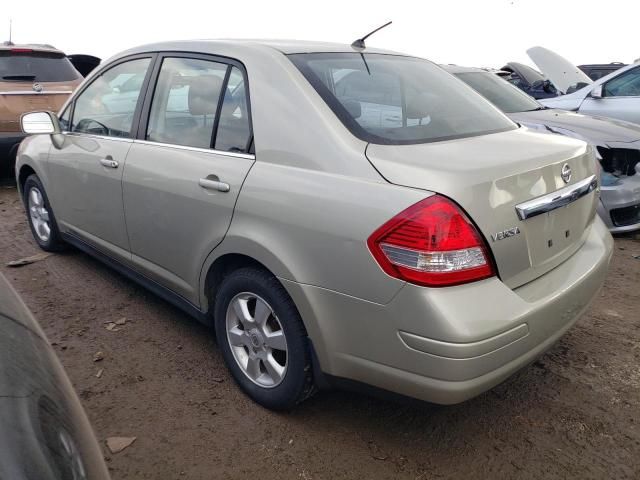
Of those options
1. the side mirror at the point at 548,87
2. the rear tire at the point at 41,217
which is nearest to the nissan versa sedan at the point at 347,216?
the rear tire at the point at 41,217

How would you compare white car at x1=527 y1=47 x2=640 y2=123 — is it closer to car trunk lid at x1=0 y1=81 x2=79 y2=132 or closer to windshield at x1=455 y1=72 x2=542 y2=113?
windshield at x1=455 y1=72 x2=542 y2=113

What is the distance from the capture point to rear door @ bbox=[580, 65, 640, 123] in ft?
21.3

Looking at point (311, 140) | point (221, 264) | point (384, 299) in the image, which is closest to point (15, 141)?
point (221, 264)

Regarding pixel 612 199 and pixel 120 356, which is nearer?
pixel 120 356

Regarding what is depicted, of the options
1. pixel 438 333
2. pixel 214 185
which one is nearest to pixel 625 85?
pixel 214 185

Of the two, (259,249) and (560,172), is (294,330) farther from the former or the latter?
(560,172)

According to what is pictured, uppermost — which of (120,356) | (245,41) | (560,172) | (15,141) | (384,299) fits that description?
(245,41)

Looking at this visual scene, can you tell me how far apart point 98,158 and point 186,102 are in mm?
842

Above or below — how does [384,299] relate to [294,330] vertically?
above

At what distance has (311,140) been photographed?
2248mm

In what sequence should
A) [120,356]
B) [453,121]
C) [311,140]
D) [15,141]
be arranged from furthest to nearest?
[15,141] → [120,356] → [453,121] → [311,140]

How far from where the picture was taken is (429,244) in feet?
6.27

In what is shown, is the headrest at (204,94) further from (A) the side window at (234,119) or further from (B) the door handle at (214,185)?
(B) the door handle at (214,185)

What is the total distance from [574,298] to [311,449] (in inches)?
50.0
